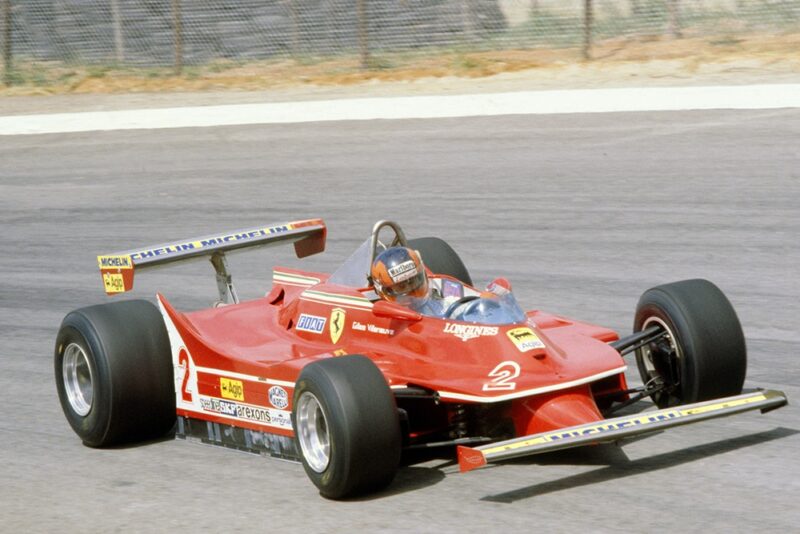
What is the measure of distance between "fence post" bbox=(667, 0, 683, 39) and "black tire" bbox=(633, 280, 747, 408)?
1471cm

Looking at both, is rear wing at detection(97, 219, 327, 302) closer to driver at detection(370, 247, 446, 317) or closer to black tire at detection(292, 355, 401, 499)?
driver at detection(370, 247, 446, 317)

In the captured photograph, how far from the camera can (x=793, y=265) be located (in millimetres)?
10797

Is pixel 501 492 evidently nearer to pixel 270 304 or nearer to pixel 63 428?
pixel 270 304

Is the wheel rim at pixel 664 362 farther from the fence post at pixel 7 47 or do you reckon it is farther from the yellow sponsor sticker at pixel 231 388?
the fence post at pixel 7 47

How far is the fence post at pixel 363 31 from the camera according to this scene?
877 inches

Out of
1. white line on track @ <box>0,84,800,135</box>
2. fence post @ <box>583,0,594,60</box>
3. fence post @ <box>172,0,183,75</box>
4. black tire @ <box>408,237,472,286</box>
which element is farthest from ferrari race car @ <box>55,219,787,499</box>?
fence post @ <box>172,0,183,75</box>

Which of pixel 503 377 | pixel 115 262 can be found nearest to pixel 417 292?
pixel 503 377

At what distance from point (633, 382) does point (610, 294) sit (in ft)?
7.48

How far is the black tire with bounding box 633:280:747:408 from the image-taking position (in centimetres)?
679

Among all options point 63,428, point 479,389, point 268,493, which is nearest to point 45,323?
point 63,428

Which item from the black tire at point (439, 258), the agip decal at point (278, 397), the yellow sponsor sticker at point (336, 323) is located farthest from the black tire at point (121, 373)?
the black tire at point (439, 258)

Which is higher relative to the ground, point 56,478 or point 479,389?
point 479,389

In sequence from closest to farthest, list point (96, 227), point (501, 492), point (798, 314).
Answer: point (501, 492) < point (798, 314) < point (96, 227)

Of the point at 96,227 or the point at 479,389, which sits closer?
the point at 479,389
